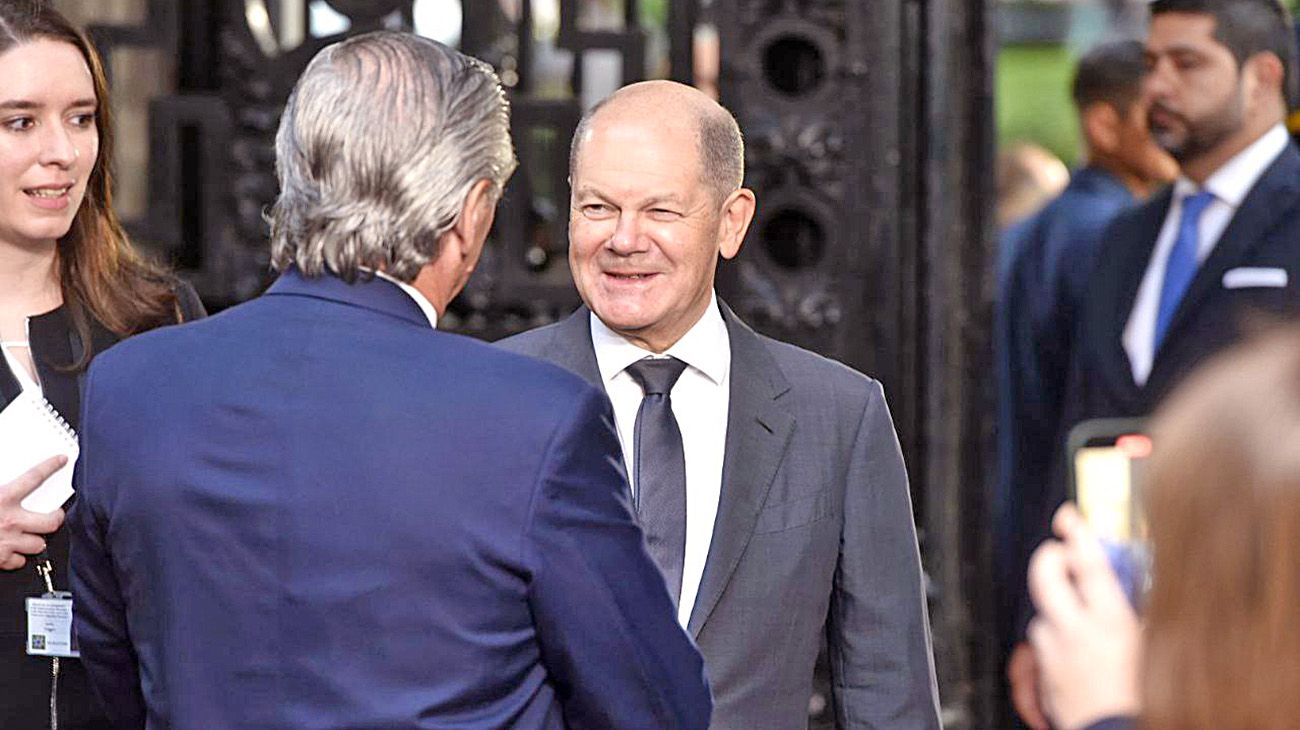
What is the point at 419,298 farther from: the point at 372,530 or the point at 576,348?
the point at 576,348

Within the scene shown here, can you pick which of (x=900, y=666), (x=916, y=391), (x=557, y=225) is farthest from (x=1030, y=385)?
(x=900, y=666)

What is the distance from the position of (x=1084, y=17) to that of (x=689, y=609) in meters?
5.50

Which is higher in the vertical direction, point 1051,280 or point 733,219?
point 733,219

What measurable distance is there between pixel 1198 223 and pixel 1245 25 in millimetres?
513

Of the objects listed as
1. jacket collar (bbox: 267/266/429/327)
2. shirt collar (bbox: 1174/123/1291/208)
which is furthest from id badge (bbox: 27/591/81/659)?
shirt collar (bbox: 1174/123/1291/208)

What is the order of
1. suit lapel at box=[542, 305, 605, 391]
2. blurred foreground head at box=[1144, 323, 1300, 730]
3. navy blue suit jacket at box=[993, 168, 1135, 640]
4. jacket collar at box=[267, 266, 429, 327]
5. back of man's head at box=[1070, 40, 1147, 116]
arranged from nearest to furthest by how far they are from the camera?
blurred foreground head at box=[1144, 323, 1300, 730], jacket collar at box=[267, 266, 429, 327], suit lapel at box=[542, 305, 605, 391], navy blue suit jacket at box=[993, 168, 1135, 640], back of man's head at box=[1070, 40, 1147, 116]

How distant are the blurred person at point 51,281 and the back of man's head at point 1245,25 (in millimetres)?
2837

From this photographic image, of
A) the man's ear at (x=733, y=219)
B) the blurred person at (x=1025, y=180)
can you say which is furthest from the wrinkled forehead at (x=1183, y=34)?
the man's ear at (x=733, y=219)

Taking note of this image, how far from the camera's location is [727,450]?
2930 millimetres

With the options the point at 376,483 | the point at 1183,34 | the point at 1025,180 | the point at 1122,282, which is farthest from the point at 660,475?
the point at 1025,180

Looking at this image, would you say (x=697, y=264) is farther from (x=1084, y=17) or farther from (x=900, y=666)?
(x=1084, y=17)

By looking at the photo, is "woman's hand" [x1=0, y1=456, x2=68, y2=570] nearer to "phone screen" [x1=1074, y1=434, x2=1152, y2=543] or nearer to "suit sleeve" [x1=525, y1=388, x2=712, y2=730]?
"suit sleeve" [x1=525, y1=388, x2=712, y2=730]

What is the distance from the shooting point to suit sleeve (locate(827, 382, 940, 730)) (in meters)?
2.91

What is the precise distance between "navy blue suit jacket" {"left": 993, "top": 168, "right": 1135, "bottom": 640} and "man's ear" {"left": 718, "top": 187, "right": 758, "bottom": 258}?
235 centimetres
